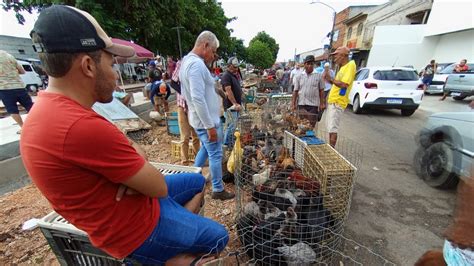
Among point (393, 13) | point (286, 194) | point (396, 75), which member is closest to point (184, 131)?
point (286, 194)

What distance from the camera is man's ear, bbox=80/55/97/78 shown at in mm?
937

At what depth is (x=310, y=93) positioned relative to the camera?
14.7ft

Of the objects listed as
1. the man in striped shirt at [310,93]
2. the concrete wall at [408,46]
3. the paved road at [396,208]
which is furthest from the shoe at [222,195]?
the concrete wall at [408,46]

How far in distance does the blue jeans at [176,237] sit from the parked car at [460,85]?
11868 mm

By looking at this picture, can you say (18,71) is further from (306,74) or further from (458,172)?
(458,172)

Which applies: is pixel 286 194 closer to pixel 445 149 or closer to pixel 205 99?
pixel 205 99

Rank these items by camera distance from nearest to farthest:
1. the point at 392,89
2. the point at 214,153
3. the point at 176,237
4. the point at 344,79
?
the point at 176,237 < the point at 214,153 < the point at 344,79 < the point at 392,89

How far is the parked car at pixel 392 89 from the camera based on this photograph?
6.96 m

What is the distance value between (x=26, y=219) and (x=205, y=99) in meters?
2.47

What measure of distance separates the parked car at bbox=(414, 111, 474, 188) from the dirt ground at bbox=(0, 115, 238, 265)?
8.81 ft

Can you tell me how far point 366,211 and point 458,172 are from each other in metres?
1.18

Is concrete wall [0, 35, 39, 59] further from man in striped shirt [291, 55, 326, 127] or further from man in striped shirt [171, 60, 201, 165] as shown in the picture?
man in striped shirt [291, 55, 326, 127]

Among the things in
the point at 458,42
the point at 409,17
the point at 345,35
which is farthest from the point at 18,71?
the point at 345,35

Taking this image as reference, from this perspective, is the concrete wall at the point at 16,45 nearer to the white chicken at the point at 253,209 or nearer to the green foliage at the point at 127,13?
the green foliage at the point at 127,13
